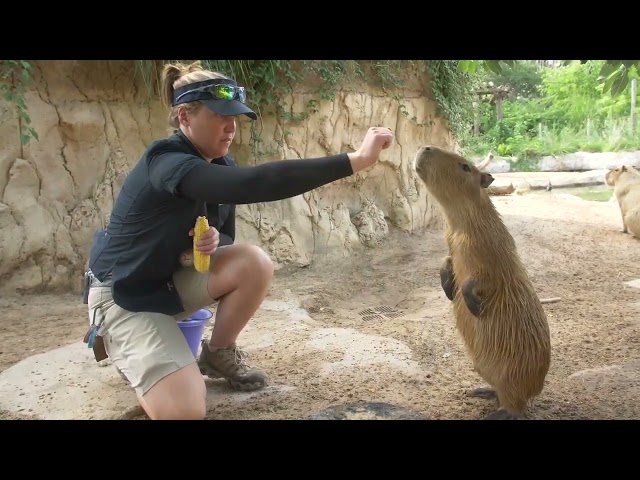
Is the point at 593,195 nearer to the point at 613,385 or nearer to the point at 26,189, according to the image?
the point at 613,385

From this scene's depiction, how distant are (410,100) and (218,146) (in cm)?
550

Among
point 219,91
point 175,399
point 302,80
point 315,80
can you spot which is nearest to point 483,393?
point 175,399

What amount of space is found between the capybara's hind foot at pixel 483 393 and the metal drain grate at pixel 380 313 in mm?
1880

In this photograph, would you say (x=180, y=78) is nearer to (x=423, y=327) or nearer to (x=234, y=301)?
(x=234, y=301)

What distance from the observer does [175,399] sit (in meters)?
2.42

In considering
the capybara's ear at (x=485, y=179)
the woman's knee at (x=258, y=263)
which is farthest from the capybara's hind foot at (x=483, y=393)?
the woman's knee at (x=258, y=263)

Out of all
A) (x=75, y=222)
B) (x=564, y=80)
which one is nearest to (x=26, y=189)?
(x=75, y=222)

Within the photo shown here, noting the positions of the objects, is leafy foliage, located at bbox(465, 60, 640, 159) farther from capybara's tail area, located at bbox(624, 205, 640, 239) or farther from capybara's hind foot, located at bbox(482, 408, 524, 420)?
capybara's hind foot, located at bbox(482, 408, 524, 420)

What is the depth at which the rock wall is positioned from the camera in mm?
4938

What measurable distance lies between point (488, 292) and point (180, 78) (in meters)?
1.78

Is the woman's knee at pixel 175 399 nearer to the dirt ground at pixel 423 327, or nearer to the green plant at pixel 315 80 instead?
the dirt ground at pixel 423 327

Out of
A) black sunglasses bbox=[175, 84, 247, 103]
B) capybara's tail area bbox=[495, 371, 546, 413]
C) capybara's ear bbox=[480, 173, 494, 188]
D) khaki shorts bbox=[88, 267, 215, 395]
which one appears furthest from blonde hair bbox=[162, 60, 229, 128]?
capybara's tail area bbox=[495, 371, 546, 413]

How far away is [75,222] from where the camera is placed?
5.18 metres

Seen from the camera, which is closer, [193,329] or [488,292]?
[488,292]
